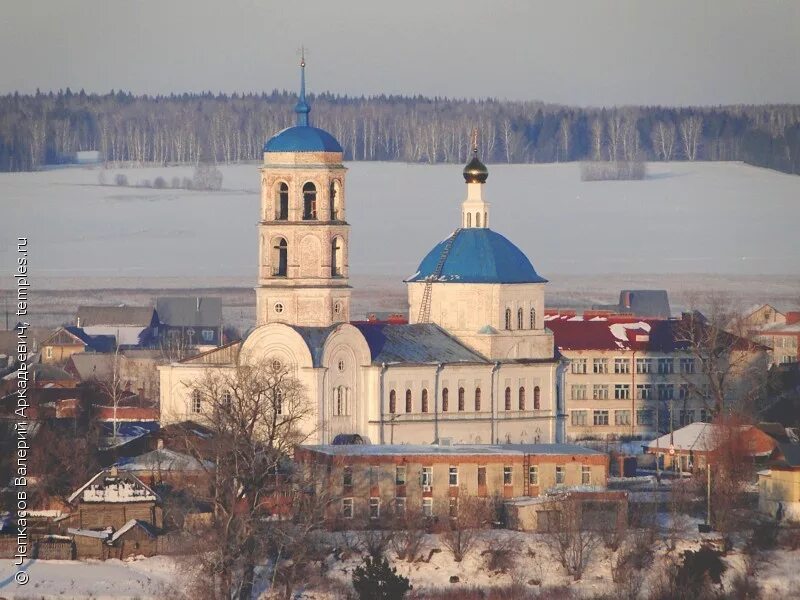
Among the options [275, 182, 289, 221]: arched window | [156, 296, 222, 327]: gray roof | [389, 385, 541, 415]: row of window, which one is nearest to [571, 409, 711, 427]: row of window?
[389, 385, 541, 415]: row of window

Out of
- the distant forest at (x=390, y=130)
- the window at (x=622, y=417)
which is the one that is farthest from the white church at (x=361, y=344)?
the distant forest at (x=390, y=130)

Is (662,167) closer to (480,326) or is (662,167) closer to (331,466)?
(480,326)

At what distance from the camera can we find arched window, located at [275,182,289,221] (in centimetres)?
6906

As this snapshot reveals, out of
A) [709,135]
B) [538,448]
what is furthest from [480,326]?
[709,135]

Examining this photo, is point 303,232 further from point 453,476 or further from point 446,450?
point 453,476

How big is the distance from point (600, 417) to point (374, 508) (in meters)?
19.9

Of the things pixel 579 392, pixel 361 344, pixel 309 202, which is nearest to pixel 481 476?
pixel 361 344

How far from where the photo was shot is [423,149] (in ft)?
332

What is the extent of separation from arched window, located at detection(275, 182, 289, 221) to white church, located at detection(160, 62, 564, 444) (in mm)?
20

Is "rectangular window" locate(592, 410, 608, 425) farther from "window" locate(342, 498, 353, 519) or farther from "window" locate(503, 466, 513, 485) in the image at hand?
"window" locate(342, 498, 353, 519)

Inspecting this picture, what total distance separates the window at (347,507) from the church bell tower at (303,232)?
24.5 ft

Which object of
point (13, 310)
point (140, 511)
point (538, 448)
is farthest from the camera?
point (13, 310)

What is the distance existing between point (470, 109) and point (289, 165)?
3796cm

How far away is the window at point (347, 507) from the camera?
6162 centimetres
